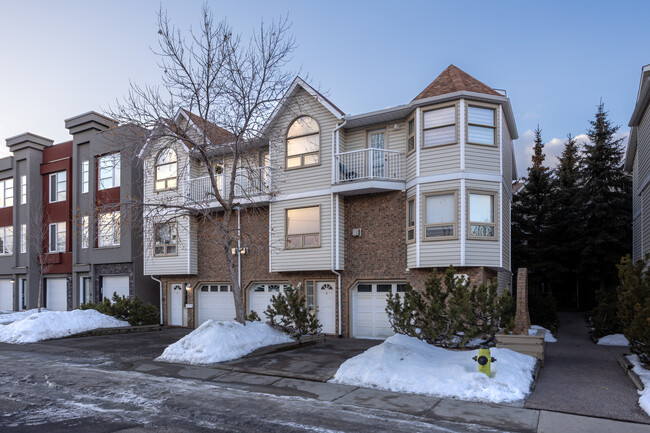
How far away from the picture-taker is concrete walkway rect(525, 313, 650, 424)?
772 cm

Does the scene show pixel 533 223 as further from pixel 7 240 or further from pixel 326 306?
pixel 7 240

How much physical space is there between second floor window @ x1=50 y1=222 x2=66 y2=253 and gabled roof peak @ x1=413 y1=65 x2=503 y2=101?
20.9 meters

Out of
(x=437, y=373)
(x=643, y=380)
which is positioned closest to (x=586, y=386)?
(x=643, y=380)

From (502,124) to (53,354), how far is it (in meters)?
15.5

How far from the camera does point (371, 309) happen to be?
16.9 metres

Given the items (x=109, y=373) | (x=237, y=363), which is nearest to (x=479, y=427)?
(x=237, y=363)

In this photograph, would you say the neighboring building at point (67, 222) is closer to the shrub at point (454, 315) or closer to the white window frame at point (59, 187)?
the white window frame at point (59, 187)

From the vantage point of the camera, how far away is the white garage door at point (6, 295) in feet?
95.4

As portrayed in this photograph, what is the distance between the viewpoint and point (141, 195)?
22.9 metres

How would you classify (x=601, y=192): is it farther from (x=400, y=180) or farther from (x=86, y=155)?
(x=86, y=155)

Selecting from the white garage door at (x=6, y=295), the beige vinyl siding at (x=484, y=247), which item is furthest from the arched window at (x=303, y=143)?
the white garage door at (x=6, y=295)

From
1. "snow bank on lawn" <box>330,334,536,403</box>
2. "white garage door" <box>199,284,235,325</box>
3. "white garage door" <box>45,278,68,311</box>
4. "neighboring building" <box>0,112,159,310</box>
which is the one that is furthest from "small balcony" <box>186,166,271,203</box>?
"white garage door" <box>45,278,68,311</box>

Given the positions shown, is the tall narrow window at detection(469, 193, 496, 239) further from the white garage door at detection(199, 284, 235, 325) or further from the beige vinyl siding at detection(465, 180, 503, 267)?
the white garage door at detection(199, 284, 235, 325)

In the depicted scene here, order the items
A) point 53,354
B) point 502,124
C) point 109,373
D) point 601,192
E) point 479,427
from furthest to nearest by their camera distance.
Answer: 1. point 601,192
2. point 502,124
3. point 53,354
4. point 109,373
5. point 479,427
